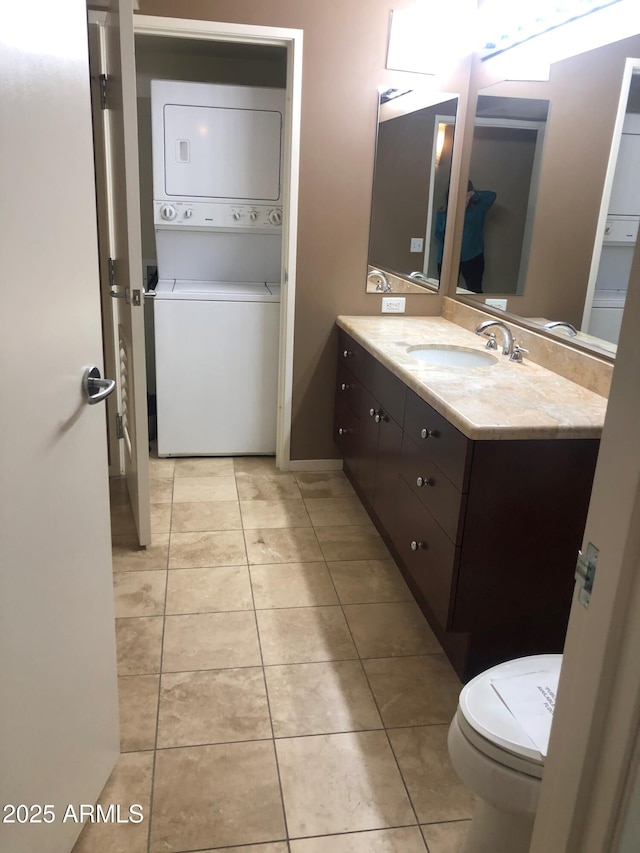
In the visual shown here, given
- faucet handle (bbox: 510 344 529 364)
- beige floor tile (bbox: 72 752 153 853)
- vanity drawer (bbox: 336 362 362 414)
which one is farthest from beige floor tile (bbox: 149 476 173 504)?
faucet handle (bbox: 510 344 529 364)

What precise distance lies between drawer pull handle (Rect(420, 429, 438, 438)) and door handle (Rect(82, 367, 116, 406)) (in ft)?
3.51

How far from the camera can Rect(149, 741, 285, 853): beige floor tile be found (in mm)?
1527

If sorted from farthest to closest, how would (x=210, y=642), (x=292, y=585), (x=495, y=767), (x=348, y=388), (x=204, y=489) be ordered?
1. (x=204, y=489)
2. (x=348, y=388)
3. (x=292, y=585)
4. (x=210, y=642)
5. (x=495, y=767)

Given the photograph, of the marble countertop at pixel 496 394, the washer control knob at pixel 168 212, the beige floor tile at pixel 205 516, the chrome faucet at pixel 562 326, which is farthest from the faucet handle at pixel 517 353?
the washer control knob at pixel 168 212

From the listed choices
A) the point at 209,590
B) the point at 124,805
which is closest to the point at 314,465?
the point at 209,590

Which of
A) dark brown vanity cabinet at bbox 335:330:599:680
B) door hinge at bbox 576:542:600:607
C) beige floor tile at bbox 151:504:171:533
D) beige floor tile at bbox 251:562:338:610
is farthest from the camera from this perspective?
beige floor tile at bbox 151:504:171:533

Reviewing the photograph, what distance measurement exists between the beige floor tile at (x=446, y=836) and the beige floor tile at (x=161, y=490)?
201 centimetres

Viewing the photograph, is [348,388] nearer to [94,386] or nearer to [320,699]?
[320,699]

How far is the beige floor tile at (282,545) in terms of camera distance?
9.06ft

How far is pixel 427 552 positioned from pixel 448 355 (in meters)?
0.99

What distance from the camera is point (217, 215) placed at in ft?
12.0

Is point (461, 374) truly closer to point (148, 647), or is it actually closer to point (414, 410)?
point (414, 410)

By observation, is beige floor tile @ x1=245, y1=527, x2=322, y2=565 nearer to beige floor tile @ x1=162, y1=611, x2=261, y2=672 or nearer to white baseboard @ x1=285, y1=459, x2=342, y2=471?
beige floor tile @ x1=162, y1=611, x2=261, y2=672

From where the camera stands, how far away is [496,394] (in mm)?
2121
